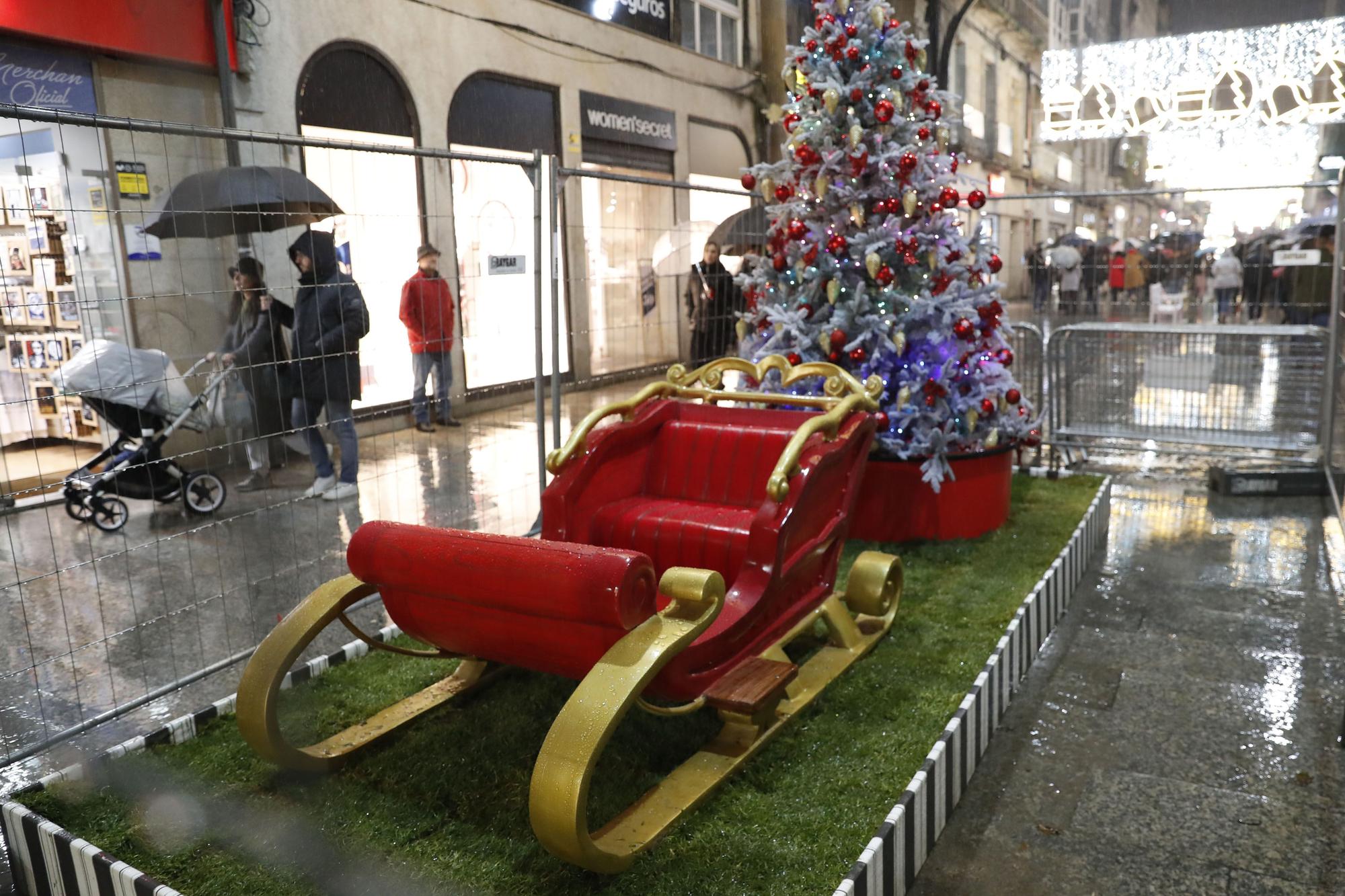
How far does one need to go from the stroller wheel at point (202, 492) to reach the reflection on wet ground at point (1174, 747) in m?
4.85

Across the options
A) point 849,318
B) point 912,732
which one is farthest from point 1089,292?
point 912,732

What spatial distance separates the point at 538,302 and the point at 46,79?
4.25 m

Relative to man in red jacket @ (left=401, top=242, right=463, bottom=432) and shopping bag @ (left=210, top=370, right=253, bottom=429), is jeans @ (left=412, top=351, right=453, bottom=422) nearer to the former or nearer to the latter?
man in red jacket @ (left=401, top=242, right=463, bottom=432)

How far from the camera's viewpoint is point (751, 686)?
3.12 m

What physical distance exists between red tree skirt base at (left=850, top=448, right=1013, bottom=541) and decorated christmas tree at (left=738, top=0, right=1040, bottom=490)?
3.5 inches

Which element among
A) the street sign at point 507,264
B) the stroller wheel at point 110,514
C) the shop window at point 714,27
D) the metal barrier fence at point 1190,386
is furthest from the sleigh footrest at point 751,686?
the shop window at point 714,27

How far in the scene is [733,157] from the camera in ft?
48.3

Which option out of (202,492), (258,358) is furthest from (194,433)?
(258,358)

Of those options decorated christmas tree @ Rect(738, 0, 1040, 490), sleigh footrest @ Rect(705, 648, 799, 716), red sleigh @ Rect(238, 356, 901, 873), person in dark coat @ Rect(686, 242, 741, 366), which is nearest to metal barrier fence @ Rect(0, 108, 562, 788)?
red sleigh @ Rect(238, 356, 901, 873)

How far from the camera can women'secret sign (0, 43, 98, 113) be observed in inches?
254

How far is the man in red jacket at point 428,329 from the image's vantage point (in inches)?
187

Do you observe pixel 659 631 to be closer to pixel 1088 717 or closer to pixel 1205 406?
pixel 1088 717

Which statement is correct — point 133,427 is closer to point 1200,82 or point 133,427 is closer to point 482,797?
point 482,797

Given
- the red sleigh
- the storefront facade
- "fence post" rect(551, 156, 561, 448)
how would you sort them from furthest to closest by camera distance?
the storefront facade, "fence post" rect(551, 156, 561, 448), the red sleigh
